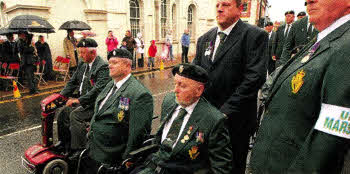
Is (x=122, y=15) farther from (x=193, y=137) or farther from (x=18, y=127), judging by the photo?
(x=193, y=137)

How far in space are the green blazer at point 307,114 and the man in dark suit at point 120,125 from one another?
1399 millimetres

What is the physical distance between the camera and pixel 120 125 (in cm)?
271

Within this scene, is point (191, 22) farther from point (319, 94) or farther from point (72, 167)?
point (319, 94)

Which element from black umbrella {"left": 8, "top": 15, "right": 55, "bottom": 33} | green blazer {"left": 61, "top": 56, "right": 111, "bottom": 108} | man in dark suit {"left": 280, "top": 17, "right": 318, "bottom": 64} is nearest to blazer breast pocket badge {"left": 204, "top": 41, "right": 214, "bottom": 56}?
green blazer {"left": 61, "top": 56, "right": 111, "bottom": 108}

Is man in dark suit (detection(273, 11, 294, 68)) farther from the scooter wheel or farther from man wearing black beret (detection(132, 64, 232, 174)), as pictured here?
the scooter wheel

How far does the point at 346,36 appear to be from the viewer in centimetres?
117

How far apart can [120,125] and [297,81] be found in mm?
1998

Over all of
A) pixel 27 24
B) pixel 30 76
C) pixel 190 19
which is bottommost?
pixel 30 76

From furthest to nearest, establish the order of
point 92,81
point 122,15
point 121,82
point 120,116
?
point 122,15 → point 92,81 → point 121,82 → point 120,116

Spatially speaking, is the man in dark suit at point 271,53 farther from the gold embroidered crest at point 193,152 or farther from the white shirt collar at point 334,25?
the white shirt collar at point 334,25

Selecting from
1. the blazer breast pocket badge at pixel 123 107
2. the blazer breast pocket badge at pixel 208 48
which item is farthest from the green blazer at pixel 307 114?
the blazer breast pocket badge at pixel 123 107

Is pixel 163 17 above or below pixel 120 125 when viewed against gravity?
above

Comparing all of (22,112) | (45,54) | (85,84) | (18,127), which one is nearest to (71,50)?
(45,54)

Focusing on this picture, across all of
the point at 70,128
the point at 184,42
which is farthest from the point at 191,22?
the point at 70,128
